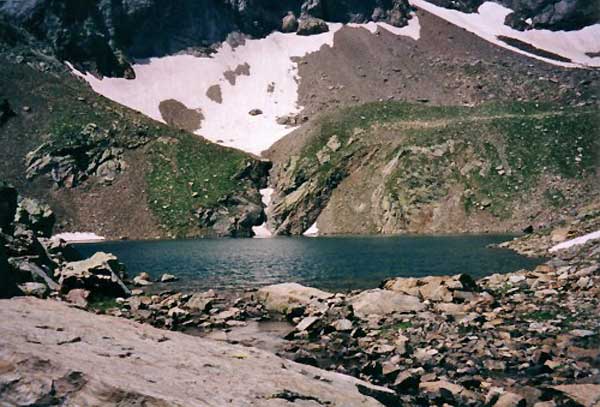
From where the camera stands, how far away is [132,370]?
9133mm

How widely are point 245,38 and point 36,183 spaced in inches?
3667

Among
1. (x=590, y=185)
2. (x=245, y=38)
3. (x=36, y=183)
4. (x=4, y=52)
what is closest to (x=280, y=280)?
(x=590, y=185)

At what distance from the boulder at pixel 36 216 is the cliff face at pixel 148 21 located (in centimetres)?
9621

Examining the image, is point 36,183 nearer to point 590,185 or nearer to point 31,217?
point 31,217

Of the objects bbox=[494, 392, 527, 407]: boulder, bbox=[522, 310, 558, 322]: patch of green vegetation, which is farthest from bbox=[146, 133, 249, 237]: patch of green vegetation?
bbox=[494, 392, 527, 407]: boulder

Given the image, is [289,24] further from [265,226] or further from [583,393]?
[583,393]

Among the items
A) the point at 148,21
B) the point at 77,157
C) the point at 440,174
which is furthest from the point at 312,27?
the point at 440,174

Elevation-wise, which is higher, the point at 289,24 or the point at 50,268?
the point at 289,24

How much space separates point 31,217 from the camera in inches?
2159

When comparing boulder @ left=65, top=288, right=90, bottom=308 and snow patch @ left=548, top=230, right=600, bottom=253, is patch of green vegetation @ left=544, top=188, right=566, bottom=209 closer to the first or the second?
snow patch @ left=548, top=230, right=600, bottom=253

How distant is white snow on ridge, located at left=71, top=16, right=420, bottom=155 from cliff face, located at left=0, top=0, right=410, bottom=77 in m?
5.21

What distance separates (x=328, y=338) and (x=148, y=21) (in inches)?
6333

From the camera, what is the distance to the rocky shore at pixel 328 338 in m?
9.38

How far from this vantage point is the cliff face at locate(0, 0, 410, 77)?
140750 millimetres
